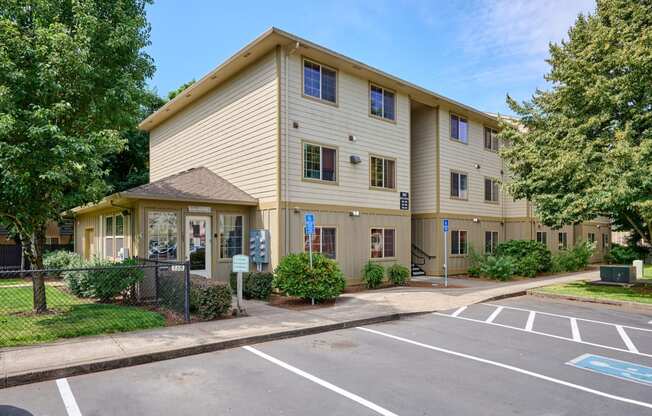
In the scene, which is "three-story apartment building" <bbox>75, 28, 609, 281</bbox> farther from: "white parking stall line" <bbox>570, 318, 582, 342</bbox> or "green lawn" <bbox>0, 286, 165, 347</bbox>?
"white parking stall line" <bbox>570, 318, 582, 342</bbox>

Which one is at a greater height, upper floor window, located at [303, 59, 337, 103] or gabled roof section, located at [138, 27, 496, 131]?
gabled roof section, located at [138, 27, 496, 131]

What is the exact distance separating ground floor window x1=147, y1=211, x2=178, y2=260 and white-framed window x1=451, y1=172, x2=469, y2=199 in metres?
12.8

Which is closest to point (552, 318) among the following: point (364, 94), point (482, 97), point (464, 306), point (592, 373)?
point (464, 306)

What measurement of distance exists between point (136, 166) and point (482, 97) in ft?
76.0

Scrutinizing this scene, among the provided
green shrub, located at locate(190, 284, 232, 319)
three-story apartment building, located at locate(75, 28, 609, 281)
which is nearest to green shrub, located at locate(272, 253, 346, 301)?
three-story apartment building, located at locate(75, 28, 609, 281)

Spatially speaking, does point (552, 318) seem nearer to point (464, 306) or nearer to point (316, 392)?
point (464, 306)

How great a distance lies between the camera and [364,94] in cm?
1544

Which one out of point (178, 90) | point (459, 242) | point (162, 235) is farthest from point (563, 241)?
point (178, 90)

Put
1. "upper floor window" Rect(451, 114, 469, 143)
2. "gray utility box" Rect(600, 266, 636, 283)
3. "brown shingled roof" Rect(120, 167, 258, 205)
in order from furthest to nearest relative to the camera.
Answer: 1. "upper floor window" Rect(451, 114, 469, 143)
2. "gray utility box" Rect(600, 266, 636, 283)
3. "brown shingled roof" Rect(120, 167, 258, 205)

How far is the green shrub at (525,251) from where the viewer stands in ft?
65.8

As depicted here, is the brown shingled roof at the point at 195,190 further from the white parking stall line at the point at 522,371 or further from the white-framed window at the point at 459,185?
the white-framed window at the point at 459,185

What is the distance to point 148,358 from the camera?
633 cm

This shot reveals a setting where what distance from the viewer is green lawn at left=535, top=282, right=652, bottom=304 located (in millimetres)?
12645

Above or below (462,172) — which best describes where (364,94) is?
above
